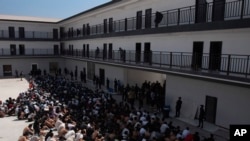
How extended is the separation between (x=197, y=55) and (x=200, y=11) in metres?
2.86

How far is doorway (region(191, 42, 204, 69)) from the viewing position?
13.8 metres

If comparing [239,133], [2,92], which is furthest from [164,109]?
[2,92]

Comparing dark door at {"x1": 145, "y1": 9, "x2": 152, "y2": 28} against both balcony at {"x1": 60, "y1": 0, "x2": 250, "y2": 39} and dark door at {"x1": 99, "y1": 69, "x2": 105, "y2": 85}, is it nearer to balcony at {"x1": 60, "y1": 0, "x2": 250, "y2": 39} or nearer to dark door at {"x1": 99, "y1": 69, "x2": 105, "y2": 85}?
balcony at {"x1": 60, "y1": 0, "x2": 250, "y2": 39}

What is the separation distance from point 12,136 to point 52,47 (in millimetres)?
30713

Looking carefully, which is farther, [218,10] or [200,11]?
[200,11]

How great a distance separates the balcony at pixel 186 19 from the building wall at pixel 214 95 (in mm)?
3753

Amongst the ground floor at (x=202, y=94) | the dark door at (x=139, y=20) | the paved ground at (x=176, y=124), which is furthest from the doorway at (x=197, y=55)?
the dark door at (x=139, y=20)

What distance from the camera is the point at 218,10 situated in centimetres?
1293

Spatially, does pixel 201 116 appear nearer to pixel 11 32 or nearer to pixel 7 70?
pixel 7 70

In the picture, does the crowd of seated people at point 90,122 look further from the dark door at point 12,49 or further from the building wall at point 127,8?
the dark door at point 12,49

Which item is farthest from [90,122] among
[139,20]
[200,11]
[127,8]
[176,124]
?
[127,8]

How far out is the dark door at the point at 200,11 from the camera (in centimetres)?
1383

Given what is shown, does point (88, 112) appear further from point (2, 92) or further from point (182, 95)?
point (2, 92)

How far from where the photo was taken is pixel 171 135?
10695 millimetres
